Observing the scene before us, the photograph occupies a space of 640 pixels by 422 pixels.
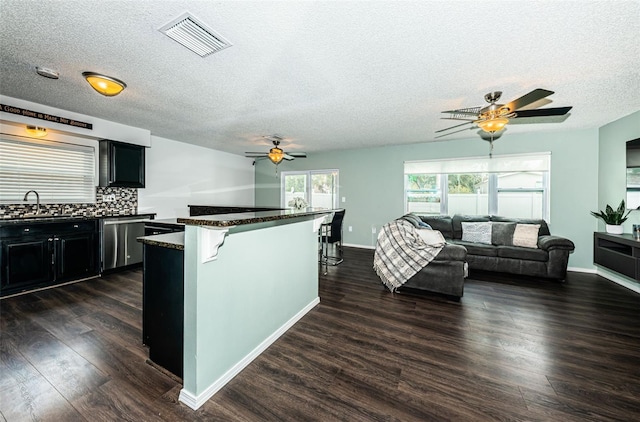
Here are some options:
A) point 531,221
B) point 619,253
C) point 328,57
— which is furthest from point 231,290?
point 531,221

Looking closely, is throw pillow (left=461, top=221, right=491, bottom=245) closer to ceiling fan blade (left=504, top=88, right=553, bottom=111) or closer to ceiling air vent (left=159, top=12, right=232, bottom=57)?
ceiling fan blade (left=504, top=88, right=553, bottom=111)

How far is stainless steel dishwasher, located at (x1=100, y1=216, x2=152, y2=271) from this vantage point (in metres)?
3.98

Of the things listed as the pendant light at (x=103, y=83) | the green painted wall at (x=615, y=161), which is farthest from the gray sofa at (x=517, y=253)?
the pendant light at (x=103, y=83)

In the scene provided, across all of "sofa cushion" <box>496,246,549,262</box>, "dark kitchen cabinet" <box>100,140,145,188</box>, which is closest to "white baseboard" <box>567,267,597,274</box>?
"sofa cushion" <box>496,246,549,262</box>

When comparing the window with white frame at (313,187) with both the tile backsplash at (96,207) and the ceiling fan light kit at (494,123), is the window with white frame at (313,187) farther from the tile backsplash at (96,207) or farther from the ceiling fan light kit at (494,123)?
the ceiling fan light kit at (494,123)

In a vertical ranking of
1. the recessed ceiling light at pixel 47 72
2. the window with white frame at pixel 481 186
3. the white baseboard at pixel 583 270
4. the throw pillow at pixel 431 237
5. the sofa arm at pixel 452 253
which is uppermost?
the recessed ceiling light at pixel 47 72

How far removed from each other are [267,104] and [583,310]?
462 cm

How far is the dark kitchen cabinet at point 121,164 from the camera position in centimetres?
416

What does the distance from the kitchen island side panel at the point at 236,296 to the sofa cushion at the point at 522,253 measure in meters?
3.56

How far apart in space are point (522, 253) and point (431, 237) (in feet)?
6.79

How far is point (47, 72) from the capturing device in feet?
8.20

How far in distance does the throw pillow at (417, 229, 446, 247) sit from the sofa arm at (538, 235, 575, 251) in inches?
83.2

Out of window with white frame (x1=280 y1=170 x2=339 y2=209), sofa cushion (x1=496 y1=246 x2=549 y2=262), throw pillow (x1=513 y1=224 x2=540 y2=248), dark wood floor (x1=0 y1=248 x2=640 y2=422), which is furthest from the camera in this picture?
window with white frame (x1=280 y1=170 x2=339 y2=209)

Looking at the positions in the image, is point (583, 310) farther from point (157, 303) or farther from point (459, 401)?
point (157, 303)
